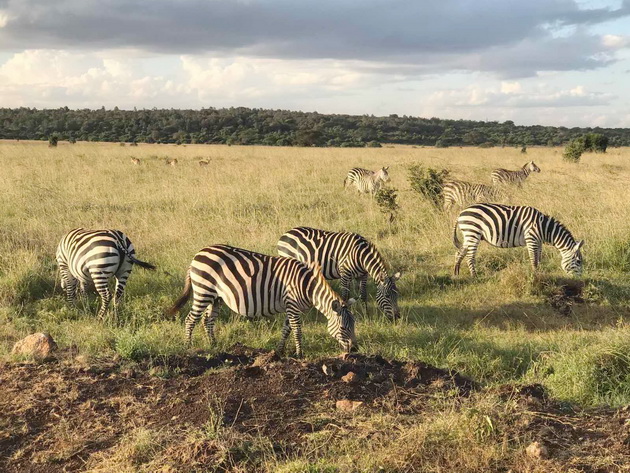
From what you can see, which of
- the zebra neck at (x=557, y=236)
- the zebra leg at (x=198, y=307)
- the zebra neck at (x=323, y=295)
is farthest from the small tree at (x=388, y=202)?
the zebra leg at (x=198, y=307)

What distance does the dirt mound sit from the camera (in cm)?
377

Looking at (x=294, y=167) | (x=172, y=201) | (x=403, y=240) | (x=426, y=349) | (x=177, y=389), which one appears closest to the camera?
(x=177, y=389)

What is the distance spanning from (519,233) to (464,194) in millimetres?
4449

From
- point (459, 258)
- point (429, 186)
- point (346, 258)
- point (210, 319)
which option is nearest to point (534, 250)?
point (459, 258)

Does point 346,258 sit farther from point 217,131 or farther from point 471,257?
point 217,131

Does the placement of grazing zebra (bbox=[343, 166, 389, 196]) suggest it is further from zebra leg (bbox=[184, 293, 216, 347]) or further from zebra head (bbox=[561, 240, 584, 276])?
zebra leg (bbox=[184, 293, 216, 347])

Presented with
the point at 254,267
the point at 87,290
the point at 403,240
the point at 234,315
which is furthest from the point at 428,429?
the point at 403,240

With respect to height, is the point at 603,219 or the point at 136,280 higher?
the point at 603,219

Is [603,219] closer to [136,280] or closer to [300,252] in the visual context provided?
[300,252]

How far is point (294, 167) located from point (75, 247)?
14.5m

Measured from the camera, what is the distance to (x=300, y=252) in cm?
849

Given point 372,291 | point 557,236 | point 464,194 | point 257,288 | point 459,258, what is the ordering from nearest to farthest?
point 257,288 → point 372,291 → point 557,236 → point 459,258 → point 464,194

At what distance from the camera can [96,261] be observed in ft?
24.9

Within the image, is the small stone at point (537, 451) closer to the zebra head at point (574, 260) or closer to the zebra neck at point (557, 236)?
the zebra head at point (574, 260)
